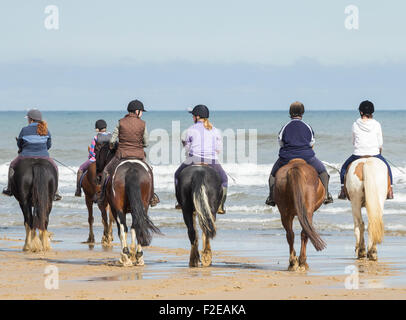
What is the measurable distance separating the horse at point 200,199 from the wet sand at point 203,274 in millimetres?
359

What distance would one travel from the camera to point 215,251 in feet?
47.1

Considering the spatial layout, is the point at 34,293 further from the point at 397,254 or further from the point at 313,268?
the point at 397,254

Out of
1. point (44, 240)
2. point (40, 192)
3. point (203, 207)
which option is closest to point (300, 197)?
point (203, 207)

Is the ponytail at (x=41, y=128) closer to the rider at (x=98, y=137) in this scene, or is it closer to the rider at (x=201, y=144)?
the rider at (x=98, y=137)

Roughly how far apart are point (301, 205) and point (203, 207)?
1.34 m

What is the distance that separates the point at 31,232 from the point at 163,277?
4467 millimetres

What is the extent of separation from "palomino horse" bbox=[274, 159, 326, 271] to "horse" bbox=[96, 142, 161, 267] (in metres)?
1.78

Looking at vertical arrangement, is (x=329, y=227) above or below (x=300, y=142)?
below

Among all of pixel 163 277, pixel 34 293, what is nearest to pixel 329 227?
pixel 163 277

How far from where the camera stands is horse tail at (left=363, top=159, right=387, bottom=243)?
1255 centimetres

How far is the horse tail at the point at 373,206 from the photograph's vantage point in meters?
12.6

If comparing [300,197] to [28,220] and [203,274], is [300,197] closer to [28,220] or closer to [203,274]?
[203,274]
